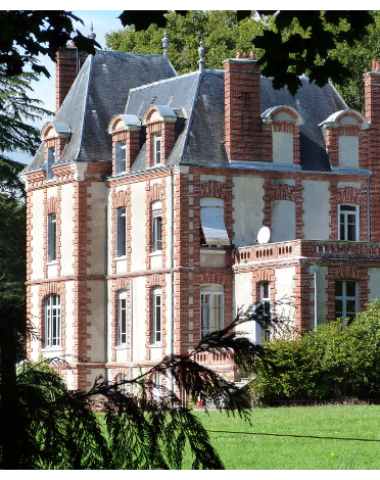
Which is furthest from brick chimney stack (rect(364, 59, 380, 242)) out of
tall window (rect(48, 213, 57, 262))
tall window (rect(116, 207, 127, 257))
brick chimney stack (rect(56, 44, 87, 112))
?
tall window (rect(48, 213, 57, 262))

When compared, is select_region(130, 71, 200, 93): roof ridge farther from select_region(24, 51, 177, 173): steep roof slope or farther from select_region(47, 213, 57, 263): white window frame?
select_region(47, 213, 57, 263): white window frame

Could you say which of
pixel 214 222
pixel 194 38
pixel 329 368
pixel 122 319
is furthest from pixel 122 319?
pixel 194 38

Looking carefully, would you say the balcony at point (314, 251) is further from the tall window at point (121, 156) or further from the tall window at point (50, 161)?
the tall window at point (50, 161)

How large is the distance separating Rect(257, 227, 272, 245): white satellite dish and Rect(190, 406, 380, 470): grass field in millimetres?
8550

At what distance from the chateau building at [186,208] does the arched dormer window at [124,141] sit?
0.05m

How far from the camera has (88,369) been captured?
143ft

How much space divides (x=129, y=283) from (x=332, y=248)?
27.1 feet

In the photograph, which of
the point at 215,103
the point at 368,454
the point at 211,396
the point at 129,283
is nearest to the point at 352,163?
the point at 215,103

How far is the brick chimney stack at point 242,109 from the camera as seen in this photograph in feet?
136

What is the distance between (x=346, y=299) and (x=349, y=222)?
5.82 metres

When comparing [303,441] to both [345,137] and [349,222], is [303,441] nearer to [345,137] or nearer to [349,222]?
[349,222]

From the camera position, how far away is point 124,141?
43812 millimetres

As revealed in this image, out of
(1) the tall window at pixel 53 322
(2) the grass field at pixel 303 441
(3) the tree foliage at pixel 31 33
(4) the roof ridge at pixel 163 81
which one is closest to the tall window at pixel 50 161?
(4) the roof ridge at pixel 163 81

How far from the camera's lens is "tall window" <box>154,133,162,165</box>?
4209 cm
